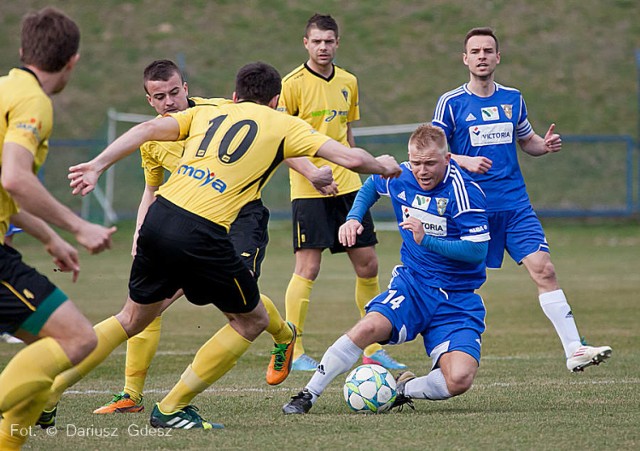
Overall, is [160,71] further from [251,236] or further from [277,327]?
[277,327]

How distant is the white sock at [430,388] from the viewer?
19.9 ft

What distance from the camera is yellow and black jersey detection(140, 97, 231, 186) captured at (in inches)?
263

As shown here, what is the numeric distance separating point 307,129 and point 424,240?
45.8 inches

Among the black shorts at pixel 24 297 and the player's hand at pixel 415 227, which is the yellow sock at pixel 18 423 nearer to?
the black shorts at pixel 24 297

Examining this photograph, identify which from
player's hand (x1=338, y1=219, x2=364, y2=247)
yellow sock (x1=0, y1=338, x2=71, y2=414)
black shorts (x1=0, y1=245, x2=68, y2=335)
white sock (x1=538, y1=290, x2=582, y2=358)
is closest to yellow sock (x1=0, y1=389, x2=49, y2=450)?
yellow sock (x1=0, y1=338, x2=71, y2=414)

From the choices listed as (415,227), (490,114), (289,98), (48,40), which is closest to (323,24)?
(289,98)

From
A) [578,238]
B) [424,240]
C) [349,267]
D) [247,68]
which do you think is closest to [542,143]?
[424,240]

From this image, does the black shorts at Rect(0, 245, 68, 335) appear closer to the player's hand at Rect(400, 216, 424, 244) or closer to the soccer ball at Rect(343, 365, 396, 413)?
the soccer ball at Rect(343, 365, 396, 413)

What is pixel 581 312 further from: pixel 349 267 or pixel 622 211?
pixel 622 211

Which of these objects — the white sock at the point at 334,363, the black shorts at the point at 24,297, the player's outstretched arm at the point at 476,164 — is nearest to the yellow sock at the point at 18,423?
the black shorts at the point at 24,297

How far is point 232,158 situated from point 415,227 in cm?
128

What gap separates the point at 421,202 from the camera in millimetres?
6344

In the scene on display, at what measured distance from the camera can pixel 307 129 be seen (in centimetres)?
541

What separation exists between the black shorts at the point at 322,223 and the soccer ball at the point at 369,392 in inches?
103
